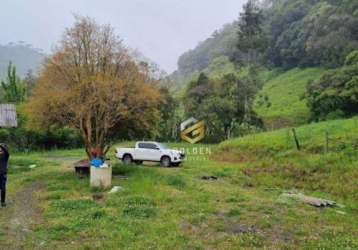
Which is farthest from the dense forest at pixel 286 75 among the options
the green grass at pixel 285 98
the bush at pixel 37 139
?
the bush at pixel 37 139

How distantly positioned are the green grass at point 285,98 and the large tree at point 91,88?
3292 cm

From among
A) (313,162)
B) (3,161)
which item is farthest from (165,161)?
(3,161)

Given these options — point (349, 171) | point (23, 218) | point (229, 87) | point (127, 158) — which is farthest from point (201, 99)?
point (23, 218)

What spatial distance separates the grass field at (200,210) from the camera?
8.09 meters

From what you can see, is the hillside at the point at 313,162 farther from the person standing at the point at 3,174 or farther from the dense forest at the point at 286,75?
the dense forest at the point at 286,75

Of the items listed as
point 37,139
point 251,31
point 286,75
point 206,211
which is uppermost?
point 251,31

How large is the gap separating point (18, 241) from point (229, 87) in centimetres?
4034

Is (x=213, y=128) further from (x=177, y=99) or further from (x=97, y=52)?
(x=97, y=52)

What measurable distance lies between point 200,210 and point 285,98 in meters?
51.6

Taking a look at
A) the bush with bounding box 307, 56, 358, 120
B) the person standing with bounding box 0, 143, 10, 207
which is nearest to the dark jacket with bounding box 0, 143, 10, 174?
the person standing with bounding box 0, 143, 10, 207

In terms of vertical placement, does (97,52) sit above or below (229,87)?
below

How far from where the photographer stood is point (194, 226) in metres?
9.31

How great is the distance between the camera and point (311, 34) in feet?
208

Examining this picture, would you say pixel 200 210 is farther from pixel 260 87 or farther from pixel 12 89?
pixel 260 87
